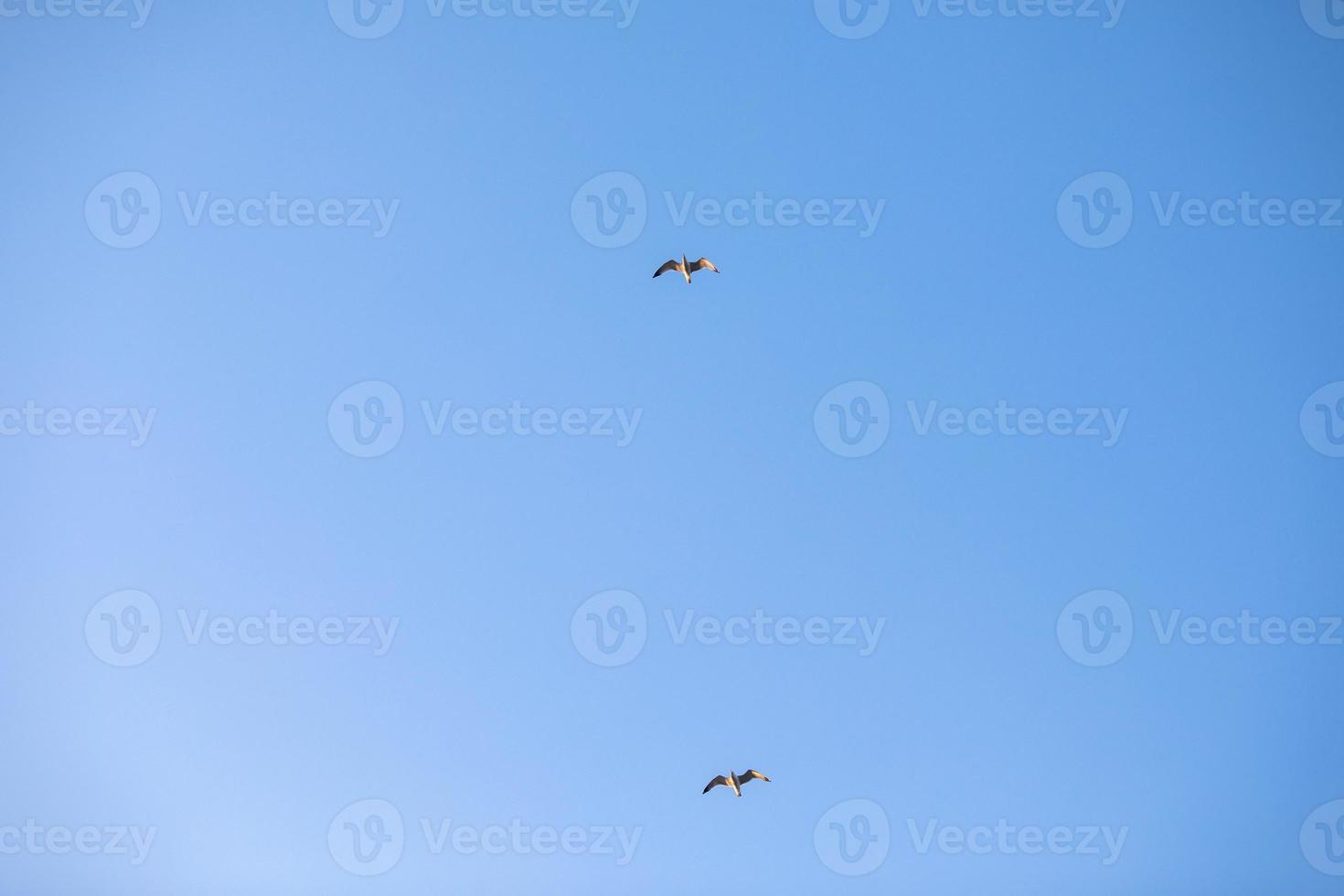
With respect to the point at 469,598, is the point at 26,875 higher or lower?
lower

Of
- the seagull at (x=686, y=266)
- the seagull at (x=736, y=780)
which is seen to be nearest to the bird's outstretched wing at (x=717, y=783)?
the seagull at (x=736, y=780)

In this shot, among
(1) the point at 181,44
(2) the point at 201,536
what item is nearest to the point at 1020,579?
(2) the point at 201,536

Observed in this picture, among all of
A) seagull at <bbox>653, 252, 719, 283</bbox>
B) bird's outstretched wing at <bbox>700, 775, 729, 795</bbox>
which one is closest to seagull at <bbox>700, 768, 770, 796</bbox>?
bird's outstretched wing at <bbox>700, 775, 729, 795</bbox>

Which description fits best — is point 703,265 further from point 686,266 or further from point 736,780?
point 736,780

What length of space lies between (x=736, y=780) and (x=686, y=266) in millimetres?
1218

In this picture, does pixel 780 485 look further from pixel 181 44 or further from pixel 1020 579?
pixel 181 44

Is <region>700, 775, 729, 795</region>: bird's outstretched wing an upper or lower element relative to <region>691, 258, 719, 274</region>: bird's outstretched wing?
lower

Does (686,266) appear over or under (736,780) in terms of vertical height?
over

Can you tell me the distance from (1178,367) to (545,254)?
1.54 meters

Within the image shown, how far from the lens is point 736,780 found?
1392 mm

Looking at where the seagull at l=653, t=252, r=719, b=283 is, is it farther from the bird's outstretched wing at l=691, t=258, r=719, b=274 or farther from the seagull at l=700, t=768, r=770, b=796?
the seagull at l=700, t=768, r=770, b=796

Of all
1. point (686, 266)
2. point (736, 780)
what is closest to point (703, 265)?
point (686, 266)

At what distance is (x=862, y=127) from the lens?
142 cm

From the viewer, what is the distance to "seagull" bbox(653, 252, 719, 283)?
1.39m
